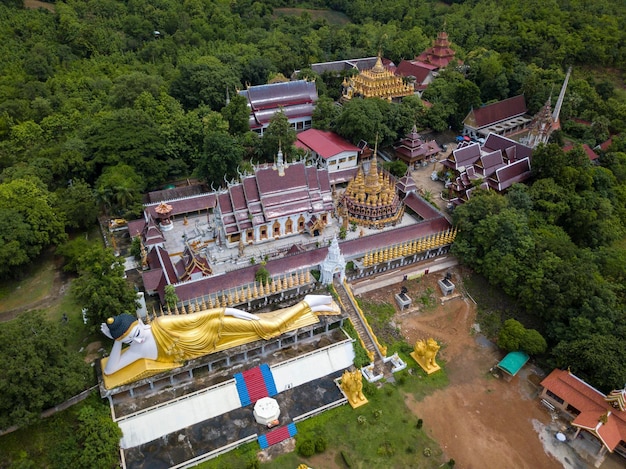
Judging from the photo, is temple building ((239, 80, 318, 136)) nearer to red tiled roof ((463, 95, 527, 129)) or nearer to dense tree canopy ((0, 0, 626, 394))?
dense tree canopy ((0, 0, 626, 394))

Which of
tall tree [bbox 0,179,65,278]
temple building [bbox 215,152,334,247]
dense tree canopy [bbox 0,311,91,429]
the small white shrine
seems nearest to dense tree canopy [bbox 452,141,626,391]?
the small white shrine

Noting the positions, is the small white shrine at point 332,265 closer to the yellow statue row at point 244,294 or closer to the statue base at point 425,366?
the yellow statue row at point 244,294

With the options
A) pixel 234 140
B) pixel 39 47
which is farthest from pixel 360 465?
pixel 39 47

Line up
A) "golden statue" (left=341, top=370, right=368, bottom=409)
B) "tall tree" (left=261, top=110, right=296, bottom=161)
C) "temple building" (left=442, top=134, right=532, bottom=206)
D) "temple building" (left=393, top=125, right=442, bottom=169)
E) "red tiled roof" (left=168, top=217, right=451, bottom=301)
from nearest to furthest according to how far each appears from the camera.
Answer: "golden statue" (left=341, top=370, right=368, bottom=409) < "red tiled roof" (left=168, top=217, right=451, bottom=301) < "temple building" (left=442, top=134, right=532, bottom=206) < "tall tree" (left=261, top=110, right=296, bottom=161) < "temple building" (left=393, top=125, right=442, bottom=169)

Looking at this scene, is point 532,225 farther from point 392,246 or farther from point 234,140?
→ point 234,140

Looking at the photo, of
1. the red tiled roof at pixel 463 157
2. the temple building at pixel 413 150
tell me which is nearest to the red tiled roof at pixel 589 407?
the red tiled roof at pixel 463 157

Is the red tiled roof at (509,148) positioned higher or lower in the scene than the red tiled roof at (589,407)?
higher
